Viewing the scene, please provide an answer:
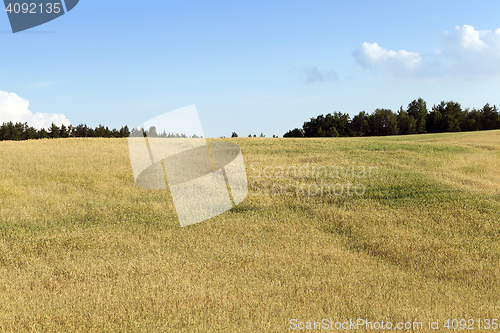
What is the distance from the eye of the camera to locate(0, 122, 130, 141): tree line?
115750 millimetres

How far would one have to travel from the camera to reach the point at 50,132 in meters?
136


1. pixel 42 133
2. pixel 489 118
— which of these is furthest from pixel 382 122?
pixel 42 133

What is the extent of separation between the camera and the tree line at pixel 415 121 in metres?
95.9

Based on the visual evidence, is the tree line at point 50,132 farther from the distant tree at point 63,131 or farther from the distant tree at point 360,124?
the distant tree at point 360,124

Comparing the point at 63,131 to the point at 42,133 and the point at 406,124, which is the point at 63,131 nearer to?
the point at 42,133

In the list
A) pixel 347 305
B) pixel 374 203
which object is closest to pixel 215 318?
pixel 347 305

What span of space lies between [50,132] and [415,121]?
402 feet

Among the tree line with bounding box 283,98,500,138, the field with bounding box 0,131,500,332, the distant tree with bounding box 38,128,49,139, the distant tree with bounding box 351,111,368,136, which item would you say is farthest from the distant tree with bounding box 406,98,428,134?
the distant tree with bounding box 38,128,49,139

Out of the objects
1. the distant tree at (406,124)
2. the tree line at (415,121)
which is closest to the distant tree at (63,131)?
the tree line at (415,121)

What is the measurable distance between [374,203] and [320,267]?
8390 millimetres

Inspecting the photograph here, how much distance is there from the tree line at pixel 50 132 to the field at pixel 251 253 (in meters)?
111

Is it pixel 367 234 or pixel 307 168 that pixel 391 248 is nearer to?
pixel 367 234

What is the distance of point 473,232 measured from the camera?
1300cm

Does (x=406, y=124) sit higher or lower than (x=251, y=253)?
higher
